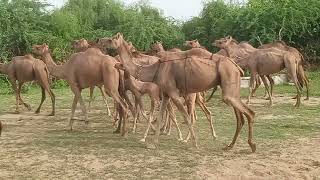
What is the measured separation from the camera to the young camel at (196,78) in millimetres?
8969

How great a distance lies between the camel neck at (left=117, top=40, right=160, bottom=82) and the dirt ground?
4.09ft

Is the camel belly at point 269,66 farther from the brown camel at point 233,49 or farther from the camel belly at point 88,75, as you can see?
the camel belly at point 88,75

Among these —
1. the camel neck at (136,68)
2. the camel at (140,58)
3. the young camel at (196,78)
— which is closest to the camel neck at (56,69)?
the camel neck at (136,68)

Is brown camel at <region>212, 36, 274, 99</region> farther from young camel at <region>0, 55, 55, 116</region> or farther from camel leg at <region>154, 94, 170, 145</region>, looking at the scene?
camel leg at <region>154, 94, 170, 145</region>

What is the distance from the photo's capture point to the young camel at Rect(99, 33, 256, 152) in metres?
8.97

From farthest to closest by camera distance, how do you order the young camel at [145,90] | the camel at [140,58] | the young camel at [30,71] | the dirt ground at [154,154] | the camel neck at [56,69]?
the young camel at [30,71] → the camel neck at [56,69] → the camel at [140,58] → the young camel at [145,90] → the dirt ground at [154,154]

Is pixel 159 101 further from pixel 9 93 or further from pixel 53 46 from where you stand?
pixel 53 46

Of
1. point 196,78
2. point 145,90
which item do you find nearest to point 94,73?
point 145,90

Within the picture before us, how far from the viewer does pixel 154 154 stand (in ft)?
28.8

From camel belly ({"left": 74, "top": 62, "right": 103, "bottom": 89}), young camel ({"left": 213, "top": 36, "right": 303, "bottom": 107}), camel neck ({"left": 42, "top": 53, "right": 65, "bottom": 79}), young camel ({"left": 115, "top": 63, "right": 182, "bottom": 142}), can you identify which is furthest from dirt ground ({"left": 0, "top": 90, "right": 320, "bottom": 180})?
young camel ({"left": 213, "top": 36, "right": 303, "bottom": 107})

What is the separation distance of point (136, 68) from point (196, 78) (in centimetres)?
166

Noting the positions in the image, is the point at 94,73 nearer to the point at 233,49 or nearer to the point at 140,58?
the point at 140,58

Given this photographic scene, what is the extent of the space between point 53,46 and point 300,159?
64.8 feet

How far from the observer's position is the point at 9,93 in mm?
20781
